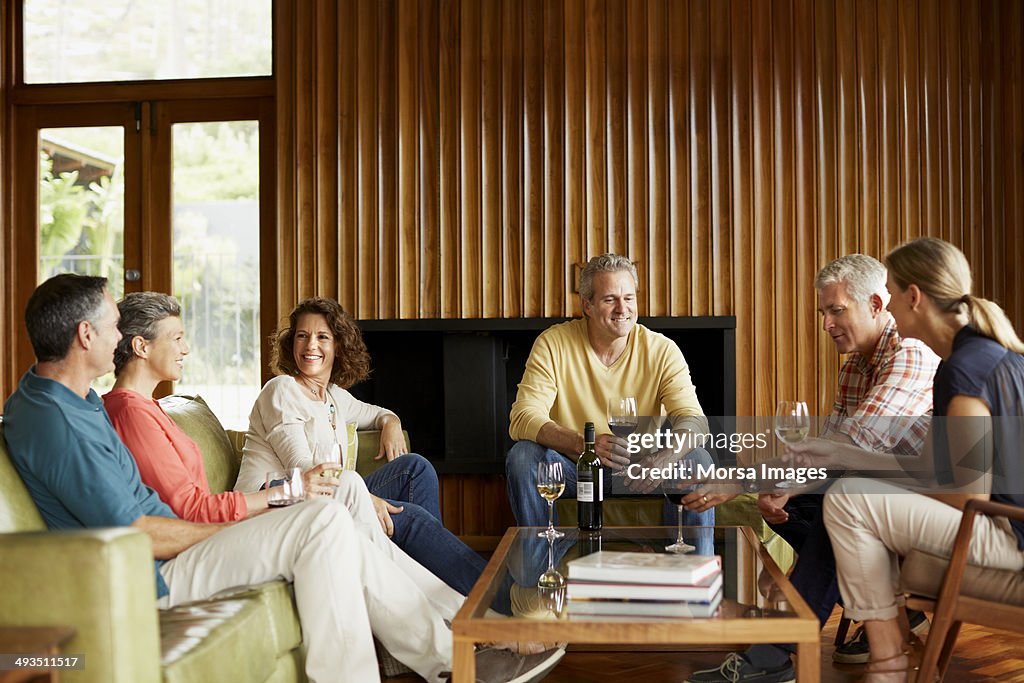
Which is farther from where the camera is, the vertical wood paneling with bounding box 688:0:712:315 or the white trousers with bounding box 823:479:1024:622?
the vertical wood paneling with bounding box 688:0:712:315

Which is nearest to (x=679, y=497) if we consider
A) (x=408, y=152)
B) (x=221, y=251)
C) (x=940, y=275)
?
(x=940, y=275)

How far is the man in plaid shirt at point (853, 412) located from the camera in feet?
8.46

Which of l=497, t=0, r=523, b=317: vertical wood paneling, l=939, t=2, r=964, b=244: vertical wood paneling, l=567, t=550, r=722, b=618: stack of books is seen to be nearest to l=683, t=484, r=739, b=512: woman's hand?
l=567, t=550, r=722, b=618: stack of books

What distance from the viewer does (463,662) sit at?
1.86 metres

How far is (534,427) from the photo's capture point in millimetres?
3584

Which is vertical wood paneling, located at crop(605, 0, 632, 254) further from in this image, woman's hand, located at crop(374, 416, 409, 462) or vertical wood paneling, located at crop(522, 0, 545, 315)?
woman's hand, located at crop(374, 416, 409, 462)

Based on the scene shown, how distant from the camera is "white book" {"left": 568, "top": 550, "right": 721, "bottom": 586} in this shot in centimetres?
189

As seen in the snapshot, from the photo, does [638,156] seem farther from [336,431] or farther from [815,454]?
[815,454]

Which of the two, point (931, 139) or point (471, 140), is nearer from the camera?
point (931, 139)

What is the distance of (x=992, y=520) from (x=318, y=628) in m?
1.50

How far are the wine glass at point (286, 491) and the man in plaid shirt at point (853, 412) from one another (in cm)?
111

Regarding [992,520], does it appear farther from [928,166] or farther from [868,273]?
[928,166]

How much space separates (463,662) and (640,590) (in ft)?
1.14

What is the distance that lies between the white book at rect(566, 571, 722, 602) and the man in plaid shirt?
720 mm
